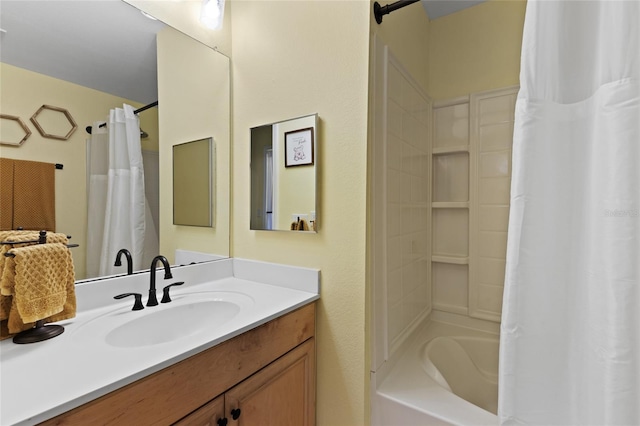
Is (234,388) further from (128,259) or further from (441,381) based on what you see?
(441,381)

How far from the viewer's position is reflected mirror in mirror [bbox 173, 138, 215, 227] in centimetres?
145

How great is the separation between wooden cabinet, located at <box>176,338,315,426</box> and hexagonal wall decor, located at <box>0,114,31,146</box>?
1.02 metres

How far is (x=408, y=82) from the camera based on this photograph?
1.64 meters

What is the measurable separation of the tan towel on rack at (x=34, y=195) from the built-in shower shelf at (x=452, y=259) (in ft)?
6.60

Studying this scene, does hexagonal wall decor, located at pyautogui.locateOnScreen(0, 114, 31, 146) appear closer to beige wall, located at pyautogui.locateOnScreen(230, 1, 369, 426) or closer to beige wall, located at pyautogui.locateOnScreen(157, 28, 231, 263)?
beige wall, located at pyautogui.locateOnScreen(157, 28, 231, 263)

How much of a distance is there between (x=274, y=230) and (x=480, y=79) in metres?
1.62

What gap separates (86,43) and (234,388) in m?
1.38

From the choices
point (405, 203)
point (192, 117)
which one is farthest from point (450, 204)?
point (192, 117)

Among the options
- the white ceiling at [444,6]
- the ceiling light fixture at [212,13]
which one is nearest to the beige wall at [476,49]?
the white ceiling at [444,6]

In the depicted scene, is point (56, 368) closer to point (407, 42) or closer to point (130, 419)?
point (130, 419)

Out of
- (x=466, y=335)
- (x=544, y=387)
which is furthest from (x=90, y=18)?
(x=466, y=335)

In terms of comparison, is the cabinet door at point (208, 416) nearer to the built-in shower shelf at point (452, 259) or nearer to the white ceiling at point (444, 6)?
the built-in shower shelf at point (452, 259)

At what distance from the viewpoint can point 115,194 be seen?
1202mm

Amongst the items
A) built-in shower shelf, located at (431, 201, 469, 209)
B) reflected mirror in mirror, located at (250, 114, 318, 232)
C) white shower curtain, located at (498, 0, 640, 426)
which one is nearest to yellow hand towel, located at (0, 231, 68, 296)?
reflected mirror in mirror, located at (250, 114, 318, 232)
